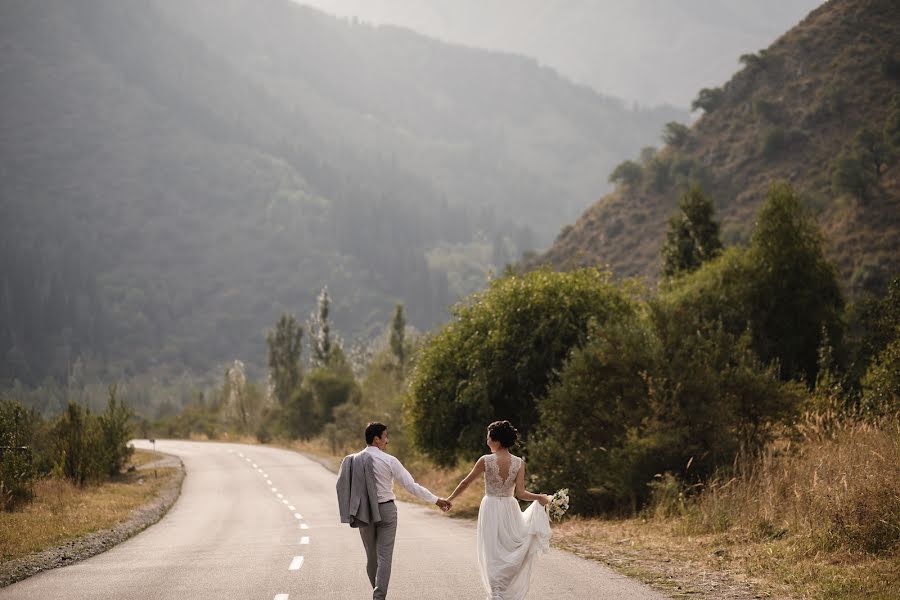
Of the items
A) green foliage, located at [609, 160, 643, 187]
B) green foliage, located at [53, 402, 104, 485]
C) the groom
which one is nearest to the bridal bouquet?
the groom

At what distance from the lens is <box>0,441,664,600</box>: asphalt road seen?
1148cm

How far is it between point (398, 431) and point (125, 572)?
90.0ft

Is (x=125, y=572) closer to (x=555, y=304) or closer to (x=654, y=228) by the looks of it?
(x=555, y=304)

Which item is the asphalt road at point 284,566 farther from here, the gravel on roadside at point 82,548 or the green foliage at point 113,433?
the green foliage at point 113,433

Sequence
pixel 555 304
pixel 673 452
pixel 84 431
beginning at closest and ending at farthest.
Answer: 1. pixel 673 452
2. pixel 555 304
3. pixel 84 431

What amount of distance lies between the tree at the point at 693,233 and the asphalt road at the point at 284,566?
1315 inches

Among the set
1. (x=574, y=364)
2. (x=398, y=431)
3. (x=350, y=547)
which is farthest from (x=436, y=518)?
(x=398, y=431)

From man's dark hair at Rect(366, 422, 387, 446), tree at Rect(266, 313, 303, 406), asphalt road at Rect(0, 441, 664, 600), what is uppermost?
tree at Rect(266, 313, 303, 406)

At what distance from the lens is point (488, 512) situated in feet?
32.4

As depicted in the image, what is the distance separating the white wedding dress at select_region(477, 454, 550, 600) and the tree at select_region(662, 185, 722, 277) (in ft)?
152

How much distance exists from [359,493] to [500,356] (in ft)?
54.1

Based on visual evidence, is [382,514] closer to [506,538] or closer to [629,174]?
[506,538]

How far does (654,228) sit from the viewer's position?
92375mm

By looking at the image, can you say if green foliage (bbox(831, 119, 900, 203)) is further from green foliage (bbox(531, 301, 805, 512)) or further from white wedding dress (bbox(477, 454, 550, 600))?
white wedding dress (bbox(477, 454, 550, 600))
